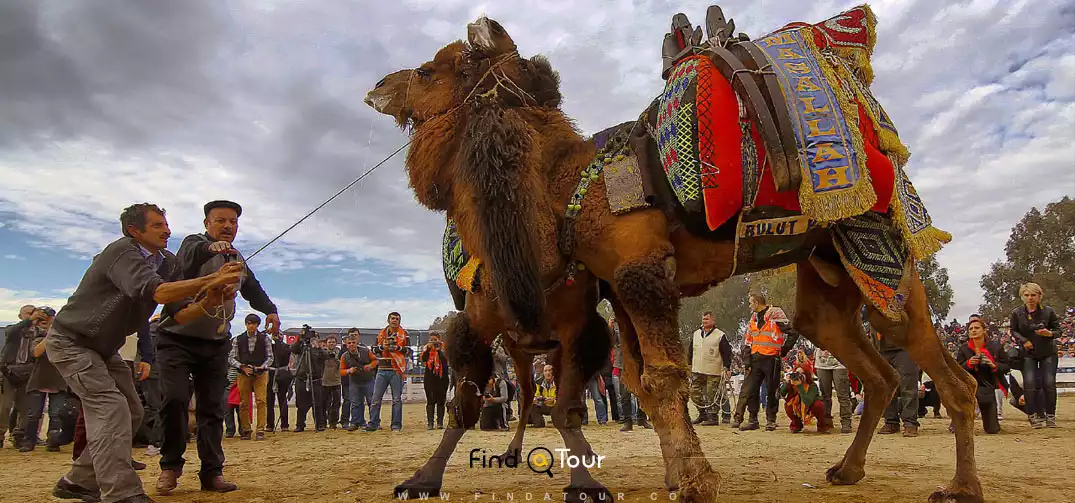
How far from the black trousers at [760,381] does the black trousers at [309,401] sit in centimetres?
852

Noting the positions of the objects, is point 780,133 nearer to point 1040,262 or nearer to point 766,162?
point 766,162

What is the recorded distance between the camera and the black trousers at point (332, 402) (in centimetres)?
1445

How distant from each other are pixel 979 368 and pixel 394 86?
34.2ft

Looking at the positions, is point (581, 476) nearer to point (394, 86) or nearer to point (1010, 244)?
point (394, 86)

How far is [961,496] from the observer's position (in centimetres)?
404

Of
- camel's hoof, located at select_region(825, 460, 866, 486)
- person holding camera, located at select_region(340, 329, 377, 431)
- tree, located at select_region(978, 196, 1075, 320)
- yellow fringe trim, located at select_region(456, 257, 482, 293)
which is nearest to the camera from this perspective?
yellow fringe trim, located at select_region(456, 257, 482, 293)

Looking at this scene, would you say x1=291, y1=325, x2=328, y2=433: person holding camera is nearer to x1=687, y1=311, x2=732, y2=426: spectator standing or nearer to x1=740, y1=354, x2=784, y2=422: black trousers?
x1=687, y1=311, x2=732, y2=426: spectator standing

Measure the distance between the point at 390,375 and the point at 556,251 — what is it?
10.5m

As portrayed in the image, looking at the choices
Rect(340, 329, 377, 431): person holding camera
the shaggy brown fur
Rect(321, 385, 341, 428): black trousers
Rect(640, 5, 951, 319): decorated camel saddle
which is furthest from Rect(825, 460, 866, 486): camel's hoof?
Rect(321, 385, 341, 428): black trousers

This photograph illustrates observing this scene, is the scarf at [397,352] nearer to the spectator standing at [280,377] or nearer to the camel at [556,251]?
the spectator standing at [280,377]

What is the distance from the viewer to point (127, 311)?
4.45m

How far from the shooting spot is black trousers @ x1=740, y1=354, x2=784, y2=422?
11688 mm

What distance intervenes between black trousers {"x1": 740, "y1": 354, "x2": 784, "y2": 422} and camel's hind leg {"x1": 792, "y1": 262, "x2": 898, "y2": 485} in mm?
6559

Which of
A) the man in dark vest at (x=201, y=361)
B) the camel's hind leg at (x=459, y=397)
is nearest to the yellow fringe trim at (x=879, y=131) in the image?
the camel's hind leg at (x=459, y=397)
